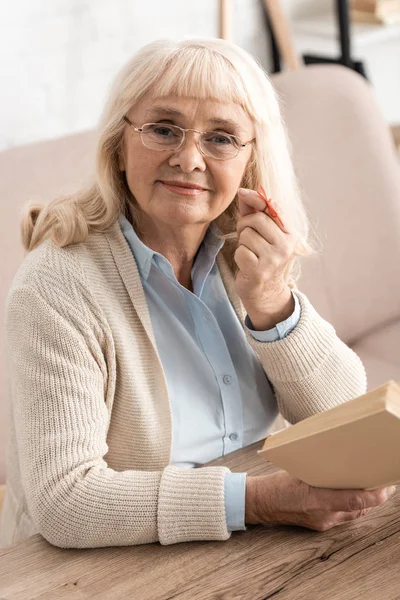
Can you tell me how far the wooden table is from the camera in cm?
111

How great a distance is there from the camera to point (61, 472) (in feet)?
4.13

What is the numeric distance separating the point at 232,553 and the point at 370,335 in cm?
145

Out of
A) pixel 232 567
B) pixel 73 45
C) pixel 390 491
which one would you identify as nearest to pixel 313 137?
pixel 73 45

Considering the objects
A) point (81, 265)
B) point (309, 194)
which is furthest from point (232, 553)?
point (309, 194)

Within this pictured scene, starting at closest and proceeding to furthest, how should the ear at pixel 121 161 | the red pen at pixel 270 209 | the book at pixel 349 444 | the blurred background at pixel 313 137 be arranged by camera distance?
the book at pixel 349 444 < the red pen at pixel 270 209 < the ear at pixel 121 161 < the blurred background at pixel 313 137

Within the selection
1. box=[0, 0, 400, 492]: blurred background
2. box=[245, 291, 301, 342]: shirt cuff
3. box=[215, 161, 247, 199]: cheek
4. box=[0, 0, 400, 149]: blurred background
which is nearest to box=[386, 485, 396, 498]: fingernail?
box=[245, 291, 301, 342]: shirt cuff

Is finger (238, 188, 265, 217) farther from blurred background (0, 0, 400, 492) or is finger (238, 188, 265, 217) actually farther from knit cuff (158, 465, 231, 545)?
blurred background (0, 0, 400, 492)

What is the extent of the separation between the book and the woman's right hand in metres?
0.03

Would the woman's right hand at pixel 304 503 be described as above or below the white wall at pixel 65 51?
below

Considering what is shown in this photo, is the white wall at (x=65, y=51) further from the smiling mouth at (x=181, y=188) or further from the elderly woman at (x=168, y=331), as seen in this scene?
the smiling mouth at (x=181, y=188)

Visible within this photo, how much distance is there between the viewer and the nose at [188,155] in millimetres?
1442

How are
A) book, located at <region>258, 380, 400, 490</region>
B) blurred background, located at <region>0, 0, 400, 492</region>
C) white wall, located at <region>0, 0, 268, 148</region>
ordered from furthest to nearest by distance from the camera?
white wall, located at <region>0, 0, 268, 148</region> → blurred background, located at <region>0, 0, 400, 492</region> → book, located at <region>258, 380, 400, 490</region>

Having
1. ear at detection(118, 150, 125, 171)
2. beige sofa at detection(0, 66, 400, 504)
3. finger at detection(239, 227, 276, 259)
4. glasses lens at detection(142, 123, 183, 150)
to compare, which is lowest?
beige sofa at detection(0, 66, 400, 504)

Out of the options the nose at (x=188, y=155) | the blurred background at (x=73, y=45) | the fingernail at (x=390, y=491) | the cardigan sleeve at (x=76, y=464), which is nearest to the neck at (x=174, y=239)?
the nose at (x=188, y=155)
